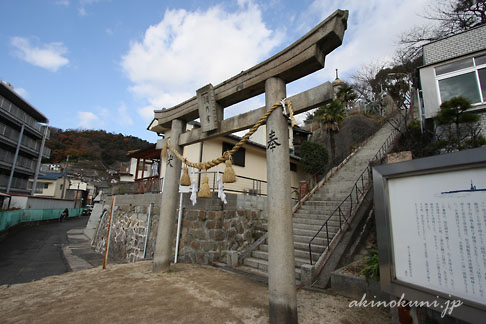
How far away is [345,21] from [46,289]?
8.21 meters

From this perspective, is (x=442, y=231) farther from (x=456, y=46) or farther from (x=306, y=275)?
(x=456, y=46)

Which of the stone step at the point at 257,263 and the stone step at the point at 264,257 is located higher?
the stone step at the point at 264,257

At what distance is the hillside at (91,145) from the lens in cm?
5569

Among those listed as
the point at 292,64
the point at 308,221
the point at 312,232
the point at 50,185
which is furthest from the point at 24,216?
the point at 292,64

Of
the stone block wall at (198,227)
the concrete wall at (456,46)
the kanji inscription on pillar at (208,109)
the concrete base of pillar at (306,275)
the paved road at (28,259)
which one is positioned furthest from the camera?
the concrete wall at (456,46)

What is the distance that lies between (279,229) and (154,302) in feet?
9.53

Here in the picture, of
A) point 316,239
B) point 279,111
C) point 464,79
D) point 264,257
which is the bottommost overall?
point 264,257

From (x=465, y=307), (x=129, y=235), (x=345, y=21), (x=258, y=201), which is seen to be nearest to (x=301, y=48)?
(x=345, y=21)

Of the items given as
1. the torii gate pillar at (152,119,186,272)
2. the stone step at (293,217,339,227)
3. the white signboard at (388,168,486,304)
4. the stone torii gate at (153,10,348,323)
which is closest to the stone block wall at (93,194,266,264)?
Answer: the stone step at (293,217,339,227)

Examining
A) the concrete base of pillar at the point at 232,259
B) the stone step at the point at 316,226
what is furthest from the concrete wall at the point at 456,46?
the concrete base of pillar at the point at 232,259

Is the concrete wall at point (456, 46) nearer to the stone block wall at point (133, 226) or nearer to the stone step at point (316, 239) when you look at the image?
the stone step at point (316, 239)

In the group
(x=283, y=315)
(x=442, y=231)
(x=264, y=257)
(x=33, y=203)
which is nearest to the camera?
(x=442, y=231)

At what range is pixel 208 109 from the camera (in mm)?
5535

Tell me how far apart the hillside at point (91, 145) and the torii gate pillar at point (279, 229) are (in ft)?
187
